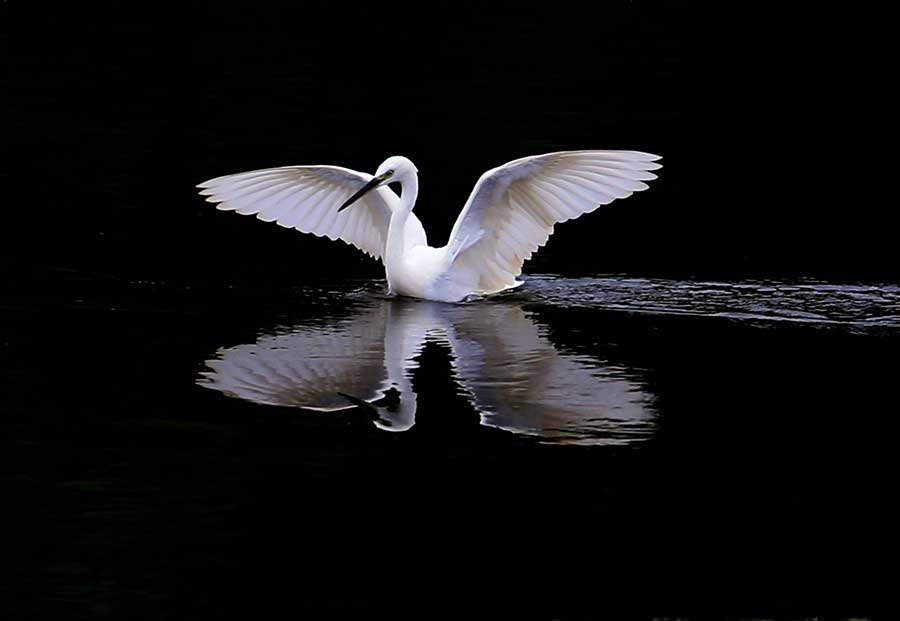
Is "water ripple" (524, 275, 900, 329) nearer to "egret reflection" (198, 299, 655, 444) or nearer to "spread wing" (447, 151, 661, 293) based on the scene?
"spread wing" (447, 151, 661, 293)

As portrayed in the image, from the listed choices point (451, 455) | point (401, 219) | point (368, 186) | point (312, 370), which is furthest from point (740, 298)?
point (451, 455)

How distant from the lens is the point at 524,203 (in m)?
12.5

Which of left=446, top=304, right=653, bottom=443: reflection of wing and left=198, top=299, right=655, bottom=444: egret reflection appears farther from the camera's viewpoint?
left=198, top=299, right=655, bottom=444: egret reflection

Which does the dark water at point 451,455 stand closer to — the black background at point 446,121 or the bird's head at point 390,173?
the bird's head at point 390,173

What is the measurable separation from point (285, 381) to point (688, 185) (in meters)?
8.52

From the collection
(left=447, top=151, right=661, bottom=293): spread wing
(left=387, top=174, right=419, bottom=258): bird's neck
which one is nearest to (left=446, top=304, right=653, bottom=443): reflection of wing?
(left=447, top=151, right=661, bottom=293): spread wing

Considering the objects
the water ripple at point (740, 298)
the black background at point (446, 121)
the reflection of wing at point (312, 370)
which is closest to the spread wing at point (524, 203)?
the water ripple at point (740, 298)

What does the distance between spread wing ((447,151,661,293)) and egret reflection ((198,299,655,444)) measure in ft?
2.75

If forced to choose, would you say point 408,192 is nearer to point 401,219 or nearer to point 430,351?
point 401,219

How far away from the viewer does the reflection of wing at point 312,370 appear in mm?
9375

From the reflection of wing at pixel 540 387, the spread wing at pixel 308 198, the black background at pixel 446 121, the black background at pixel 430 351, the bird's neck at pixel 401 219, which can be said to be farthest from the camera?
the black background at pixel 446 121

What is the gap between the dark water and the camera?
675 centimetres

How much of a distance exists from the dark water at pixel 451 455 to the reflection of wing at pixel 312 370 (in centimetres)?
3

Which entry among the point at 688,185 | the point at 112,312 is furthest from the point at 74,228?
the point at 688,185
